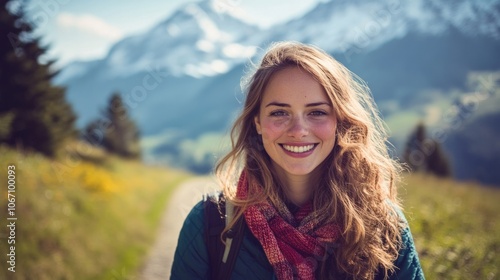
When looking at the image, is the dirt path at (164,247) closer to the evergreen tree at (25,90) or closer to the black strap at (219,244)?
the black strap at (219,244)

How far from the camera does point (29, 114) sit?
13.9 meters

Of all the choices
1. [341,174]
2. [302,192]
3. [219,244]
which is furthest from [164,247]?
[341,174]

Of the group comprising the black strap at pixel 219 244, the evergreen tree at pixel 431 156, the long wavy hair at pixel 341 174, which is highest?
the evergreen tree at pixel 431 156

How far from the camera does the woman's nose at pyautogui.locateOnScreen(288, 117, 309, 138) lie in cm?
221

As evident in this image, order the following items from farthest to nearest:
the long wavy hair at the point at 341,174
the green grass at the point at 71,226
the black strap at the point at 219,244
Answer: the green grass at the point at 71,226 < the long wavy hair at the point at 341,174 < the black strap at the point at 219,244

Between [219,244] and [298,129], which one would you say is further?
[298,129]

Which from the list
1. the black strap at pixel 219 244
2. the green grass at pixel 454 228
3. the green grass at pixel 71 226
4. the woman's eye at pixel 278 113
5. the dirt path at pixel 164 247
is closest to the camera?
the black strap at pixel 219 244

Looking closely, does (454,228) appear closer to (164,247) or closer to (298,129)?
(298,129)

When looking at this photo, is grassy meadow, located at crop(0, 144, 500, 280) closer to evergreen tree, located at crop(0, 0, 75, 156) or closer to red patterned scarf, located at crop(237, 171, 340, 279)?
red patterned scarf, located at crop(237, 171, 340, 279)

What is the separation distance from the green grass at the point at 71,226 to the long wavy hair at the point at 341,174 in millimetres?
2626

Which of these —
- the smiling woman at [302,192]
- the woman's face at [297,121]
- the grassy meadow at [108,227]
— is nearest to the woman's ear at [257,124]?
the smiling woman at [302,192]

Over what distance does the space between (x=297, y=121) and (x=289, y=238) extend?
0.76 meters

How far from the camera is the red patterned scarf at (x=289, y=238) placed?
6.92ft

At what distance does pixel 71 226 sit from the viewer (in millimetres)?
7355
